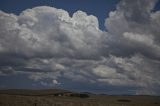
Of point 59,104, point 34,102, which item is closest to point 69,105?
point 59,104

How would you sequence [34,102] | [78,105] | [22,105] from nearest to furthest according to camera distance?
1. [22,105]
2. [34,102]
3. [78,105]

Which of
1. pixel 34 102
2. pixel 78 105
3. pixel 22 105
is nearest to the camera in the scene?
pixel 22 105

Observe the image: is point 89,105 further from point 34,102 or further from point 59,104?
point 34,102

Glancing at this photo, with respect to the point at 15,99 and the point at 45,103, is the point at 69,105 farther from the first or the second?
the point at 15,99

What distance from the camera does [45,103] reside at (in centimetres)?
6738

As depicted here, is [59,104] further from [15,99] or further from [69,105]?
[15,99]

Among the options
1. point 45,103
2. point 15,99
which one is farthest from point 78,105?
point 15,99

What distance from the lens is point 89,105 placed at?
73625 mm

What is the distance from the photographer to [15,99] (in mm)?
68125

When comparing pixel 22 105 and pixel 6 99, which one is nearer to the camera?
pixel 22 105

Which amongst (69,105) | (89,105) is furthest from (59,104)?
(89,105)

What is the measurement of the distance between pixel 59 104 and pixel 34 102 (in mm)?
5119

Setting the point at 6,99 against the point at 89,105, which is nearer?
A: the point at 6,99

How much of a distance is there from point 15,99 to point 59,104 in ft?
29.7
